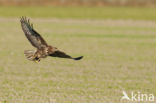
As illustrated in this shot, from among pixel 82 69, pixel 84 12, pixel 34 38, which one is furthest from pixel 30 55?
pixel 84 12

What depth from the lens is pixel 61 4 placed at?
217 feet

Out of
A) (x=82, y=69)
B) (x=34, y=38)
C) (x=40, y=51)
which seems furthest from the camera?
(x=82, y=69)

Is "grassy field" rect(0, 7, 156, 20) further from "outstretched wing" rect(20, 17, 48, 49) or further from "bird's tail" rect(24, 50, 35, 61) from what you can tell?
"bird's tail" rect(24, 50, 35, 61)

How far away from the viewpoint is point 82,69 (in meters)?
20.9

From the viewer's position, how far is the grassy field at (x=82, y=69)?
14.9m

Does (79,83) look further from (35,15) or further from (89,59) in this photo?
(35,15)

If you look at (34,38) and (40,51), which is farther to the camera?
(34,38)

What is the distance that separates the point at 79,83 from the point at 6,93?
3151mm

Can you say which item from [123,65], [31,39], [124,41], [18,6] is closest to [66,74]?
[123,65]

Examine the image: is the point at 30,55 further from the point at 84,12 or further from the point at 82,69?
the point at 84,12

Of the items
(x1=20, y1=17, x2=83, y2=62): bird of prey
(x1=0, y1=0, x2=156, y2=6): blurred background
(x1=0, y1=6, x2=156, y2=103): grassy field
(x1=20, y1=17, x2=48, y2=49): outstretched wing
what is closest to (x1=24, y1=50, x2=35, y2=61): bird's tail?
(x1=20, y1=17, x2=83, y2=62): bird of prey

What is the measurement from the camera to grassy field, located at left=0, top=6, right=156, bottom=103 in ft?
48.8

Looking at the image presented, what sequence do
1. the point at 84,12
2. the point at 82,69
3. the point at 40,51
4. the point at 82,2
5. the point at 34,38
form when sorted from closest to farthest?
the point at 40,51 < the point at 34,38 < the point at 82,69 < the point at 84,12 < the point at 82,2

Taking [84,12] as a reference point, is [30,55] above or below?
above
